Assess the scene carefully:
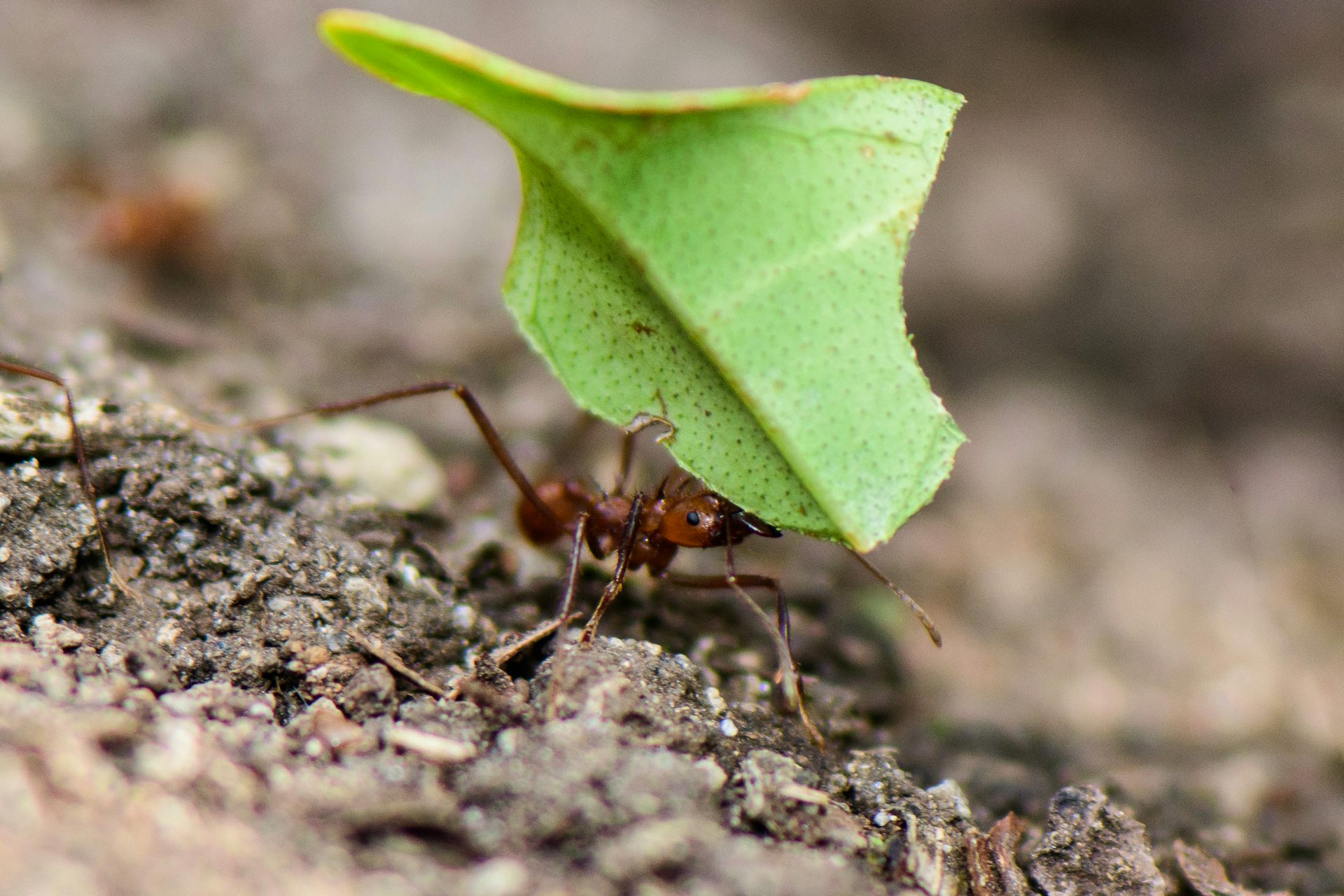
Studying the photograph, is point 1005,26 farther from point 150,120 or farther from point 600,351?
point 150,120

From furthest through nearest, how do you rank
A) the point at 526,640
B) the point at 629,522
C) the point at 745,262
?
the point at 629,522 → the point at 526,640 → the point at 745,262

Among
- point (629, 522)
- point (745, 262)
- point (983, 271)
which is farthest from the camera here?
point (983, 271)

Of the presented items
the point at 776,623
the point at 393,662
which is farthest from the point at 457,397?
the point at 776,623

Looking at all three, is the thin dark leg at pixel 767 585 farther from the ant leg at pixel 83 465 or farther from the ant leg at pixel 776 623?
the ant leg at pixel 83 465

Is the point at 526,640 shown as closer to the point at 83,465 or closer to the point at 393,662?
the point at 393,662

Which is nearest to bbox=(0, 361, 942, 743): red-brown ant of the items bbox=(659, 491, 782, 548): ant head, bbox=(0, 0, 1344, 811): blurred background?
bbox=(659, 491, 782, 548): ant head

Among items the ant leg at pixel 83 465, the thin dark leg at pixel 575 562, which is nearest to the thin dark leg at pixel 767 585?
the thin dark leg at pixel 575 562

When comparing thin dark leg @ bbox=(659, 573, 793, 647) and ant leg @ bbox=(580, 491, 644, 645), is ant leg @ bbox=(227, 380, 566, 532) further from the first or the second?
thin dark leg @ bbox=(659, 573, 793, 647)
